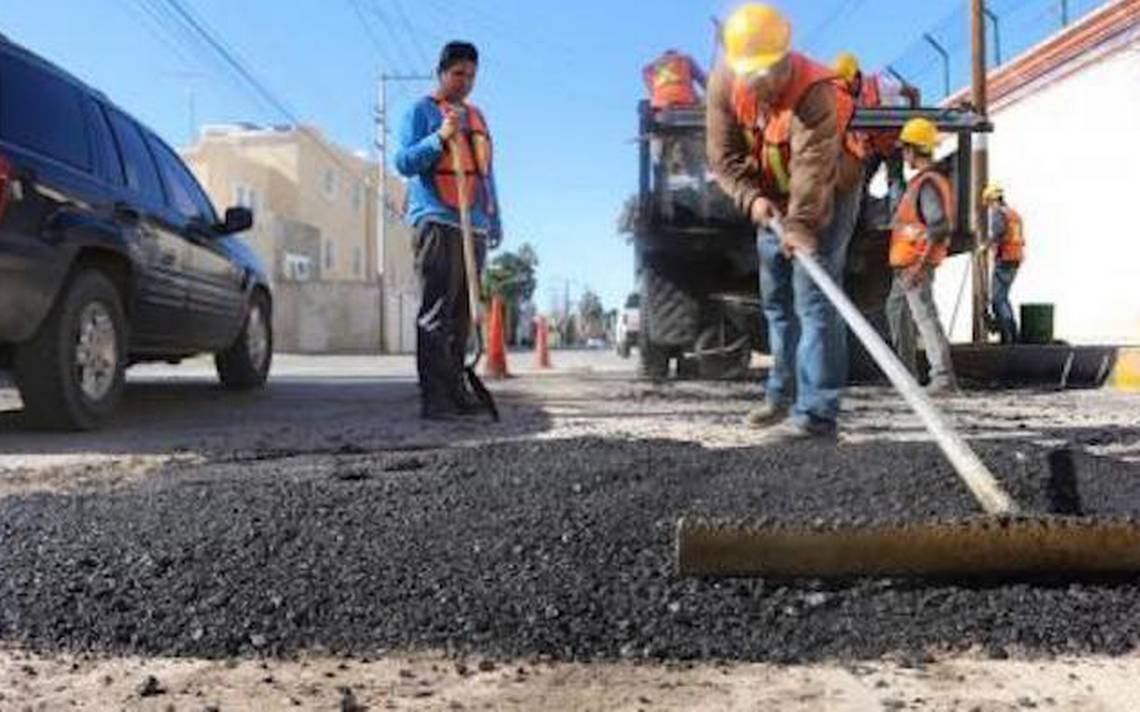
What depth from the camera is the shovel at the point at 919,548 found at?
341 cm

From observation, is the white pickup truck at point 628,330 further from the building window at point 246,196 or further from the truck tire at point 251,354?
the building window at point 246,196

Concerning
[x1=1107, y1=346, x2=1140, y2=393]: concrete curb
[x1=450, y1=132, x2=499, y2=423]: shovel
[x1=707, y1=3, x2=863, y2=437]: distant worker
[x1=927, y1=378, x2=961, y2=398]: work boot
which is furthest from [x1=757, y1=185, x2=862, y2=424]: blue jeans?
[x1=1107, y1=346, x2=1140, y2=393]: concrete curb

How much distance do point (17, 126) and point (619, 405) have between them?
3690 millimetres

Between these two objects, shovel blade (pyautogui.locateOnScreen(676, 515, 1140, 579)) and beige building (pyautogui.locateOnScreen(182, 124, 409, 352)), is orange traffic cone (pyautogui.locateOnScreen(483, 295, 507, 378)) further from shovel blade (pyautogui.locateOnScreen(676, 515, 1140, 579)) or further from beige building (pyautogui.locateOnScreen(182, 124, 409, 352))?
beige building (pyautogui.locateOnScreen(182, 124, 409, 352))

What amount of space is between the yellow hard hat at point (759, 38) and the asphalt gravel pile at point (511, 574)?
1.79 meters

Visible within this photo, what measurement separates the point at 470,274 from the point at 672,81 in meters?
4.48

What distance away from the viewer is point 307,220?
58.8 m

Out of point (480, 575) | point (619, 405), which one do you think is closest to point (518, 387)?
point (619, 405)

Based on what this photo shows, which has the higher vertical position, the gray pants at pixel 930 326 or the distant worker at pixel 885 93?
the distant worker at pixel 885 93

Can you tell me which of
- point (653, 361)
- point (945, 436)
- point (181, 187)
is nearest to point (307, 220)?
point (653, 361)

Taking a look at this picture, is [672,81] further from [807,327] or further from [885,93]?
[807,327]

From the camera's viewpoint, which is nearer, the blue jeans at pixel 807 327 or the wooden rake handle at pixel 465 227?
the blue jeans at pixel 807 327

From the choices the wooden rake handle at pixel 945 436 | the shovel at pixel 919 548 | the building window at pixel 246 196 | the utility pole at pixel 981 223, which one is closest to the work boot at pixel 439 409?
the wooden rake handle at pixel 945 436

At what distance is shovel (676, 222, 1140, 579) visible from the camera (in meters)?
3.41
